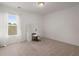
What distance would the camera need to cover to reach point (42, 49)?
7.65ft

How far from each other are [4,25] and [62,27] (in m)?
1.51

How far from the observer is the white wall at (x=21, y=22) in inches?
79.6

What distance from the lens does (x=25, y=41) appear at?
2252mm

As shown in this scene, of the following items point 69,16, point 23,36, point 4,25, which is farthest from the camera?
point 69,16

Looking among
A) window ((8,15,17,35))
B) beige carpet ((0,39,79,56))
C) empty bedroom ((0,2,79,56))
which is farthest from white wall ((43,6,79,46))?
window ((8,15,17,35))

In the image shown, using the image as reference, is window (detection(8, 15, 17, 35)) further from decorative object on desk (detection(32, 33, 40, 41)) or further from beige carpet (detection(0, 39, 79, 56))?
decorative object on desk (detection(32, 33, 40, 41))

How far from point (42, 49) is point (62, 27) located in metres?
0.82

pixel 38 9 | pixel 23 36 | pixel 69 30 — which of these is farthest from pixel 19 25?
pixel 69 30

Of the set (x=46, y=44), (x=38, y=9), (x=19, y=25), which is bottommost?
(x=46, y=44)

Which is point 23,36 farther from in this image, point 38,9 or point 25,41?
point 38,9

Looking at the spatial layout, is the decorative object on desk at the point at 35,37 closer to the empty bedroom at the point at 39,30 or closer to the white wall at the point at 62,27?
the empty bedroom at the point at 39,30

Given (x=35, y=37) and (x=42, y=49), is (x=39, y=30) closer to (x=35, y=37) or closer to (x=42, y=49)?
(x=35, y=37)

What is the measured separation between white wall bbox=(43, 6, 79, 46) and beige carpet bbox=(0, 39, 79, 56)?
0.17 metres

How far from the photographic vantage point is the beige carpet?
2137mm
